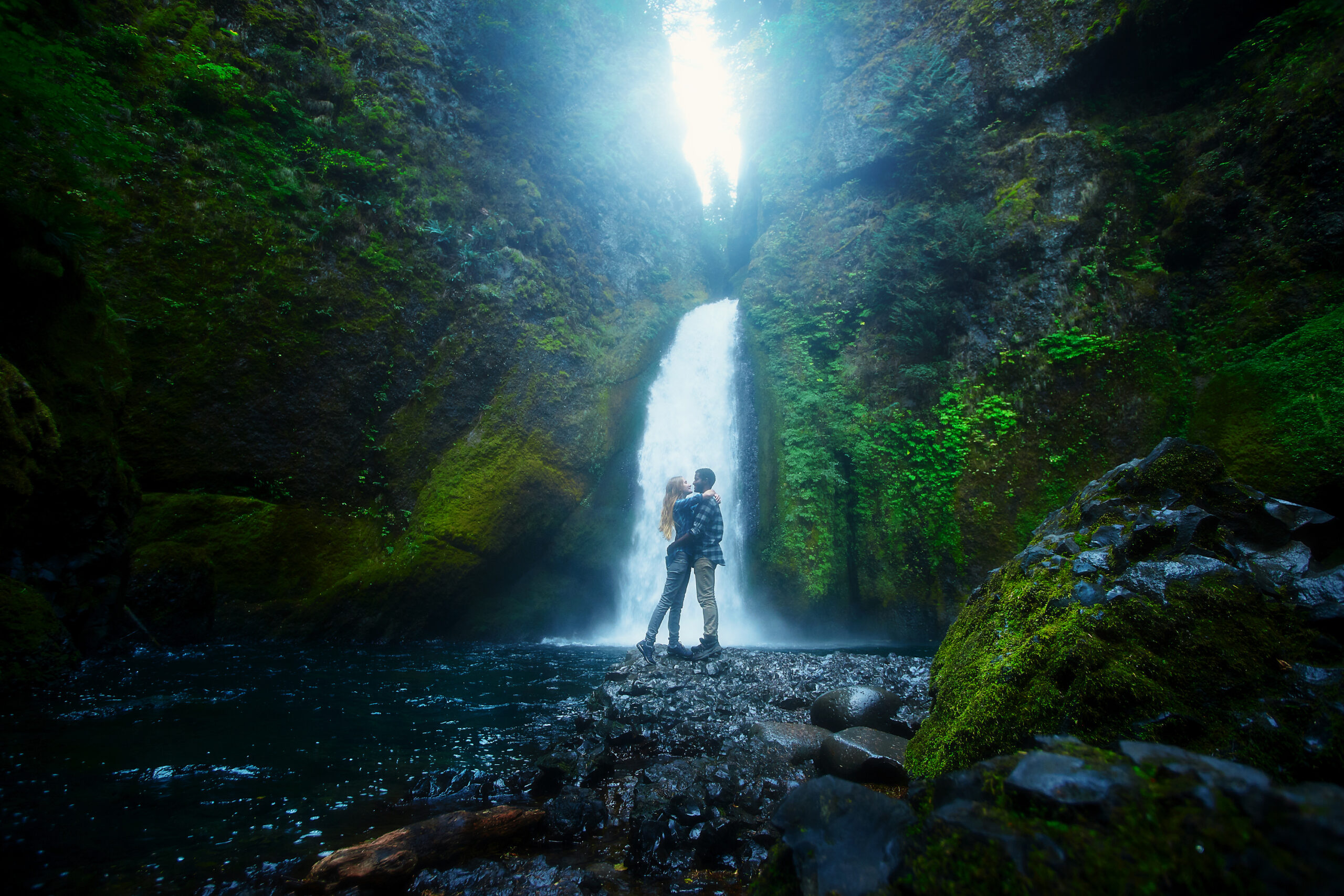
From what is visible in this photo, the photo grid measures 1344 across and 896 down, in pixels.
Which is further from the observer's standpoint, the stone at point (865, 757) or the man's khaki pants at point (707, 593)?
the man's khaki pants at point (707, 593)

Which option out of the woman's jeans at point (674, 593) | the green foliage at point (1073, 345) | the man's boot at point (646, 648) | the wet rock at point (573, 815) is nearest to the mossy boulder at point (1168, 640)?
the wet rock at point (573, 815)

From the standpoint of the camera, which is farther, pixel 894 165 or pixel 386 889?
pixel 894 165

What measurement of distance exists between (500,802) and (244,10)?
45.2 feet

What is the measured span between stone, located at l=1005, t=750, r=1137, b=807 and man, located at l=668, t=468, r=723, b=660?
489 cm

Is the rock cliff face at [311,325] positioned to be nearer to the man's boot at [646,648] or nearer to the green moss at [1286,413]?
the man's boot at [646,648]

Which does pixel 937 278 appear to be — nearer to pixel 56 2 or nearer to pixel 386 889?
pixel 386 889

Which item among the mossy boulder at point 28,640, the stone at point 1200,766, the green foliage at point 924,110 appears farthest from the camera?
the green foliage at point 924,110

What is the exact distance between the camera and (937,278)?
9625 mm

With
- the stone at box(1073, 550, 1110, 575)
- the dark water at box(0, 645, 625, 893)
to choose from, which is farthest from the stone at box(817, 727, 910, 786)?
the dark water at box(0, 645, 625, 893)

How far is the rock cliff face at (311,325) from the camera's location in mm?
5992

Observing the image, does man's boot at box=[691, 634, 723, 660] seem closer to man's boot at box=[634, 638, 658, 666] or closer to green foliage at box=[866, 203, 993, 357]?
man's boot at box=[634, 638, 658, 666]

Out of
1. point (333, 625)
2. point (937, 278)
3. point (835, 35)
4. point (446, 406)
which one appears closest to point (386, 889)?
point (333, 625)

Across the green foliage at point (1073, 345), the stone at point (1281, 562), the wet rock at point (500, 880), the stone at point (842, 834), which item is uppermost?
the green foliage at point (1073, 345)

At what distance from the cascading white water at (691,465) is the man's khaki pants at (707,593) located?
279 cm
